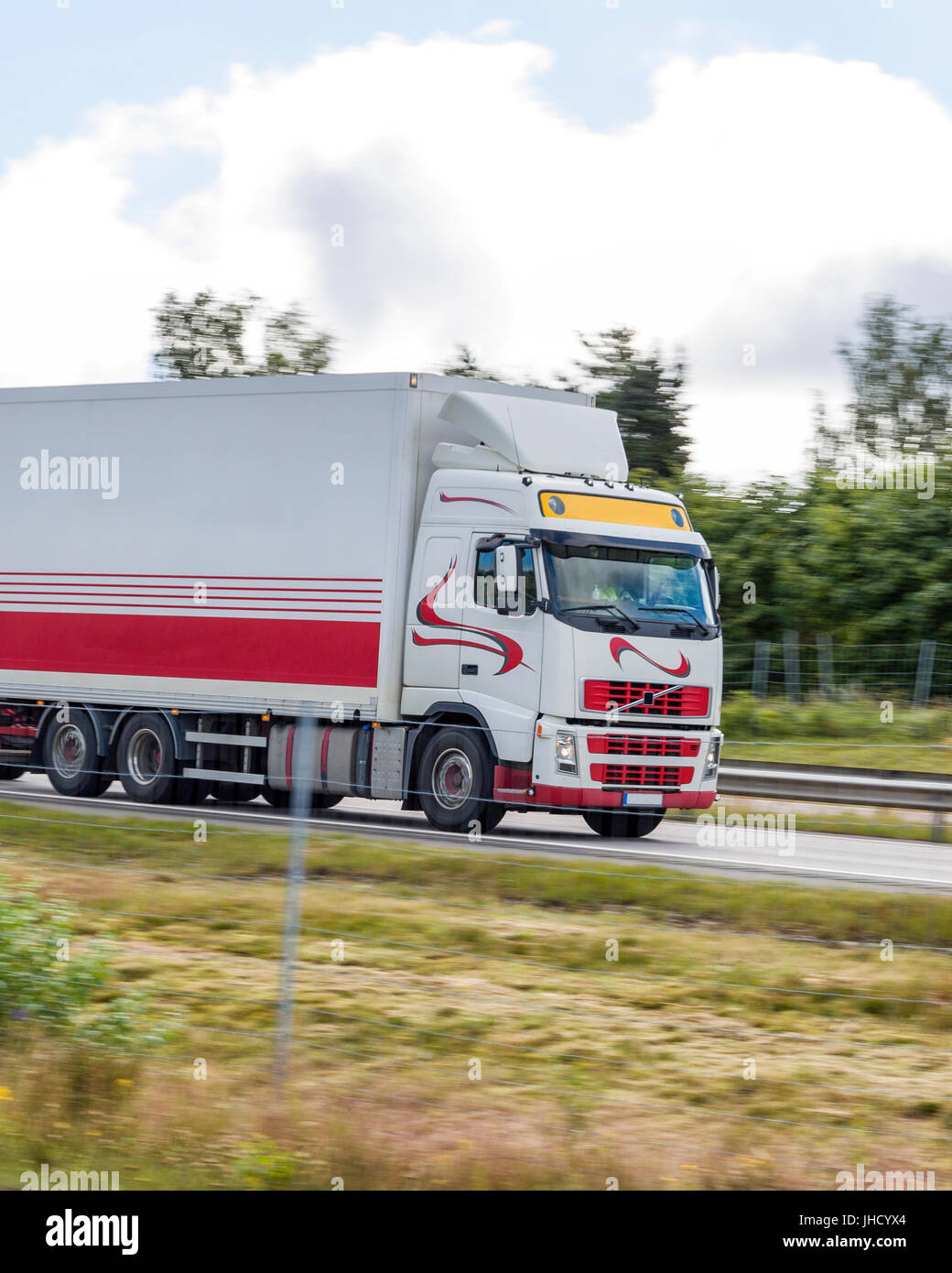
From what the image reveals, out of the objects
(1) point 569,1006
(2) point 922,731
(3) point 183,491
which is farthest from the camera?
(2) point 922,731

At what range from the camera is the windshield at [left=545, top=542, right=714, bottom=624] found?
1402 centimetres

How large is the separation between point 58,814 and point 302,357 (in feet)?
123

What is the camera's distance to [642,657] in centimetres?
1411

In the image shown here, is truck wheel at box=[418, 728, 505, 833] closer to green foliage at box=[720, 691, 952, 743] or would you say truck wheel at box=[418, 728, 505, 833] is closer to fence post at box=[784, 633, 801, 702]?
green foliage at box=[720, 691, 952, 743]

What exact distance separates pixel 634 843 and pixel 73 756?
257 inches

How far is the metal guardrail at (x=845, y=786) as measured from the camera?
53.8 ft

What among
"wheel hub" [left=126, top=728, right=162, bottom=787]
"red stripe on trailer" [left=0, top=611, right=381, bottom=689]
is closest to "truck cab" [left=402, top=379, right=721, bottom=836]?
"red stripe on trailer" [left=0, top=611, right=381, bottom=689]

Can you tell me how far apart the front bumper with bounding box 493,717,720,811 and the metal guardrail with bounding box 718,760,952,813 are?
298cm

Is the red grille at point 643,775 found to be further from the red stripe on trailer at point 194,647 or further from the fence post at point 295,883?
the fence post at point 295,883

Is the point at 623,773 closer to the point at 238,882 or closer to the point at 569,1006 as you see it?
the point at 238,882

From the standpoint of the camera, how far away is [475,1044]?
691 cm

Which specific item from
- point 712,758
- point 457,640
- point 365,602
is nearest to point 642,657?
point 712,758
